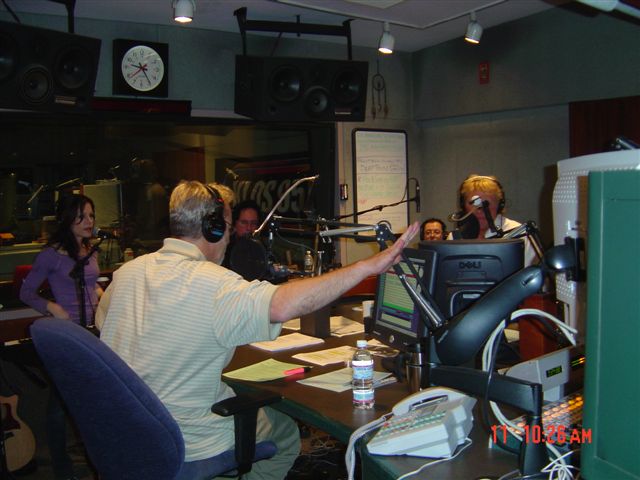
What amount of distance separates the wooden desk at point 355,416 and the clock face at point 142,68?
2.62 m

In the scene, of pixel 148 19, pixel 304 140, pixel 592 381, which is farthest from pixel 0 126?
pixel 592 381

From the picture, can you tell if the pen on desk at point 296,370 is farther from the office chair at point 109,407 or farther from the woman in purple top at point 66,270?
the woman in purple top at point 66,270

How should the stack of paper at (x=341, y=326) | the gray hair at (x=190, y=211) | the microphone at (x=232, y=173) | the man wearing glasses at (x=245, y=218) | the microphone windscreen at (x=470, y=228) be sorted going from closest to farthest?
1. the gray hair at (x=190, y=211)
2. the stack of paper at (x=341, y=326)
3. the microphone windscreen at (x=470, y=228)
4. the man wearing glasses at (x=245, y=218)
5. the microphone at (x=232, y=173)

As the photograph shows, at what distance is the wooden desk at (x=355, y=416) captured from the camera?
1415mm

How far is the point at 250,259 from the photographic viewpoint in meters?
2.54

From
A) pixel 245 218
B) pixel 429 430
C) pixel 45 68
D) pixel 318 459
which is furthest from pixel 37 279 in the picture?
pixel 429 430

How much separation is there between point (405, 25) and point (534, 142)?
1.36 metres

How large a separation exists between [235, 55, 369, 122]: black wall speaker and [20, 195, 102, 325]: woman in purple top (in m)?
1.50

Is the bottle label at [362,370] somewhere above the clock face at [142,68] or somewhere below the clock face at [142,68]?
below

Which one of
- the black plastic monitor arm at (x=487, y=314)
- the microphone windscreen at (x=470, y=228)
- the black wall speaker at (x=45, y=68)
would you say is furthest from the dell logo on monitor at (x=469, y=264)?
the black wall speaker at (x=45, y=68)

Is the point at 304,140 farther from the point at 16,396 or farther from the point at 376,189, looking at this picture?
the point at 16,396

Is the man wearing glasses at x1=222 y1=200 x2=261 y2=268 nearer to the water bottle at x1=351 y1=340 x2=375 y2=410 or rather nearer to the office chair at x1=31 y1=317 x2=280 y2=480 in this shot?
the water bottle at x1=351 y1=340 x2=375 y2=410

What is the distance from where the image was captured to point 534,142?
505 cm
